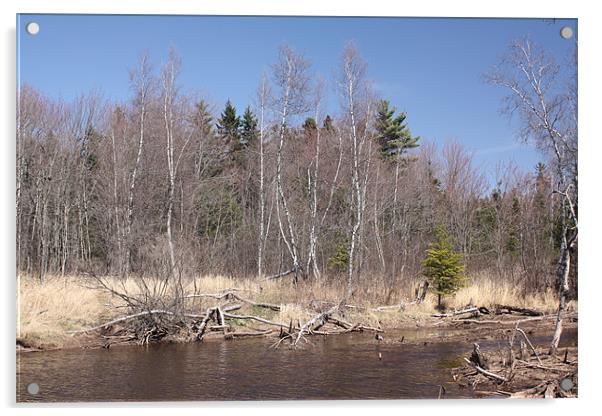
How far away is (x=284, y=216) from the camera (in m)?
13.9

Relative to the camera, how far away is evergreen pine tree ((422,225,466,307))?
970 cm

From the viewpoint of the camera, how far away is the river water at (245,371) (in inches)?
235

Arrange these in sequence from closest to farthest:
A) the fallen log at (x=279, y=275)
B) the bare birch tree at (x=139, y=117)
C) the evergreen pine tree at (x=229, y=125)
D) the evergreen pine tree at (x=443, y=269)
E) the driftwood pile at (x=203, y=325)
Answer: the driftwood pile at (x=203, y=325)
the bare birch tree at (x=139, y=117)
the evergreen pine tree at (x=443, y=269)
the fallen log at (x=279, y=275)
the evergreen pine tree at (x=229, y=125)

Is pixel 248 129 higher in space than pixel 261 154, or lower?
higher

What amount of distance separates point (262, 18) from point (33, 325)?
12.8 ft

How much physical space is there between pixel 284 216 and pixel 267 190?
1024mm

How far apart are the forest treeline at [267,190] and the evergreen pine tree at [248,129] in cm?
4

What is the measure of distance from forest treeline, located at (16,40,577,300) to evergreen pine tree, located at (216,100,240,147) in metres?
0.04

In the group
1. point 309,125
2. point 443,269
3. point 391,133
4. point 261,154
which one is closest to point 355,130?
point 391,133

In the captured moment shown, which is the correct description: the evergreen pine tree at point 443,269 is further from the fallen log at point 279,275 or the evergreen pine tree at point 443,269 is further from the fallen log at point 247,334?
the fallen log at point 247,334

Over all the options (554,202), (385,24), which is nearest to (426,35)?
(385,24)

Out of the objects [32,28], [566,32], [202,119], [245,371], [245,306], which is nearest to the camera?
[32,28]

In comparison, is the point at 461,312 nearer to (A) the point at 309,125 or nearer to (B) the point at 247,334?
(B) the point at 247,334
